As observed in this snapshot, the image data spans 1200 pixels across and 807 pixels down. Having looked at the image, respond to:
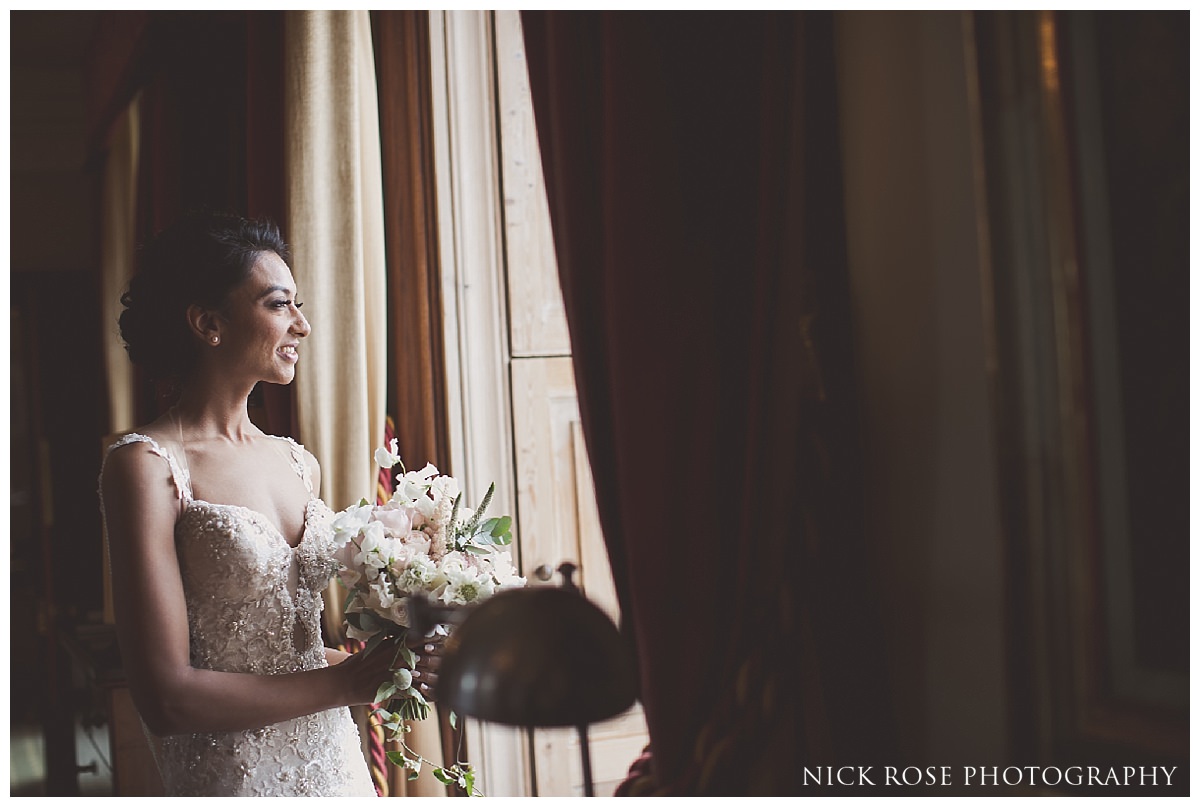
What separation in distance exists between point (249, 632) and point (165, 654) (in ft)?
0.63

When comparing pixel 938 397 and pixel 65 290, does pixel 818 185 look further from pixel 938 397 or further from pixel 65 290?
pixel 65 290

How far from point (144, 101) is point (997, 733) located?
13.7ft

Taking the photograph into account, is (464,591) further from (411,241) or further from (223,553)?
(411,241)

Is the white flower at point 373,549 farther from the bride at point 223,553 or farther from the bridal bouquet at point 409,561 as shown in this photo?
the bride at point 223,553

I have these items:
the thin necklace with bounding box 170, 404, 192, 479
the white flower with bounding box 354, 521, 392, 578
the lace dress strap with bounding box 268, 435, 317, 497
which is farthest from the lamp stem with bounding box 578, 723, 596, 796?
the lace dress strap with bounding box 268, 435, 317, 497

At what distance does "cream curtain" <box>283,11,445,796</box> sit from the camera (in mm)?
2650

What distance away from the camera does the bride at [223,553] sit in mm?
1688

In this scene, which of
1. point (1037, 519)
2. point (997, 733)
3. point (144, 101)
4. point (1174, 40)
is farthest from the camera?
point (144, 101)

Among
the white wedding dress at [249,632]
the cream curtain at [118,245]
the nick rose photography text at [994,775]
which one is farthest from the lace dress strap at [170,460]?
the cream curtain at [118,245]

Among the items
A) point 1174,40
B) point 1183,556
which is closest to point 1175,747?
point 1183,556

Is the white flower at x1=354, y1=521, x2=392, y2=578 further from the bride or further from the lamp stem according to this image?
the lamp stem

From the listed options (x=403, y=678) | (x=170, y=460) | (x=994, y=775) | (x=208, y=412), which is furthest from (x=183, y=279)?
(x=994, y=775)

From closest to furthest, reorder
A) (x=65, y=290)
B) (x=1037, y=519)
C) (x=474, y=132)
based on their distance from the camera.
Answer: (x=1037, y=519), (x=474, y=132), (x=65, y=290)

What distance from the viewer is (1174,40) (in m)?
1.11
